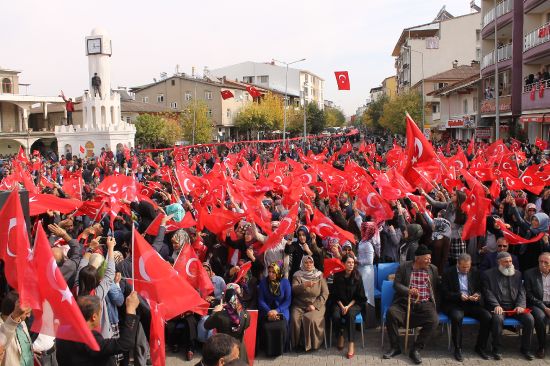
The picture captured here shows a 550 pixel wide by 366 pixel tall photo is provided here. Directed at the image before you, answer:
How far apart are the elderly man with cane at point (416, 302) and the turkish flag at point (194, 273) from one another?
2295 mm

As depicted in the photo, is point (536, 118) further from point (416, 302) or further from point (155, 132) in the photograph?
point (155, 132)

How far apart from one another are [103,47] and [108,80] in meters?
2.63

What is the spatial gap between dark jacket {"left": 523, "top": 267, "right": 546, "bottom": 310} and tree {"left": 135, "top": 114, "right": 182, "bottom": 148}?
50652 mm

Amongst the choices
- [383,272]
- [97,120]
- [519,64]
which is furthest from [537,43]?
[97,120]

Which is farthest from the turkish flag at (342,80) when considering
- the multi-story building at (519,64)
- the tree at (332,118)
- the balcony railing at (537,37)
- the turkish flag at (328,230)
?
the tree at (332,118)

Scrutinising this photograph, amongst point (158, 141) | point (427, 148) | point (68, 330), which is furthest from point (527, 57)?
point (158, 141)

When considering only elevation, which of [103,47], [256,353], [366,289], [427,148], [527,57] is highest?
[103,47]

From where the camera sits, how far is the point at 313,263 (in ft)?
25.8

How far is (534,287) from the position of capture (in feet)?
24.0

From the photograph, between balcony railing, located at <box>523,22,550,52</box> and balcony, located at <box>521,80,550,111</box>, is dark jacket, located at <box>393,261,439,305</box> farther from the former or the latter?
balcony railing, located at <box>523,22,550,52</box>

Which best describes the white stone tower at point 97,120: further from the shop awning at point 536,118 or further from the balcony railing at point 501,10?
the shop awning at point 536,118

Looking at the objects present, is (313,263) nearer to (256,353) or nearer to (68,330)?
(256,353)

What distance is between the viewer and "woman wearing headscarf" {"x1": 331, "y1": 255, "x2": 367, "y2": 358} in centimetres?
765

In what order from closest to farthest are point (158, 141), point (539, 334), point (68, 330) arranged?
point (68, 330) → point (539, 334) → point (158, 141)
